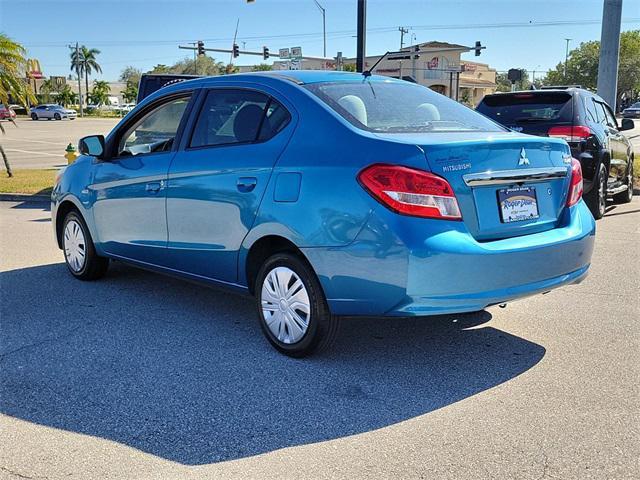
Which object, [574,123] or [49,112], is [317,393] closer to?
[574,123]

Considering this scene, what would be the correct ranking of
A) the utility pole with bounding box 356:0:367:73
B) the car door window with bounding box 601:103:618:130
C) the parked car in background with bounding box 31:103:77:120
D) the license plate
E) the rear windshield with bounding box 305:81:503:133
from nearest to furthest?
the license plate
the rear windshield with bounding box 305:81:503:133
the car door window with bounding box 601:103:618:130
the utility pole with bounding box 356:0:367:73
the parked car in background with bounding box 31:103:77:120

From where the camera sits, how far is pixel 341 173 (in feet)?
12.6

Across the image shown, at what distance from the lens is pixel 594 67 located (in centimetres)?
9225

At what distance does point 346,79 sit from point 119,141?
220cm

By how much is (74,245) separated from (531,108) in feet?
19.9

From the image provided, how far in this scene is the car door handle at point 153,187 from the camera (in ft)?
17.0

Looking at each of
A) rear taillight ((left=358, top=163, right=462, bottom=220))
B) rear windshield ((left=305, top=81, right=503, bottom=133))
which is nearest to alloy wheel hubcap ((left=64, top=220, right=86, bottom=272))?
rear windshield ((left=305, top=81, right=503, bottom=133))

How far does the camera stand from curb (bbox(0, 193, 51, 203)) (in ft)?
41.3

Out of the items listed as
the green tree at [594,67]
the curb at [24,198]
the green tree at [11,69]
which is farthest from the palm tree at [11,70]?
the green tree at [594,67]

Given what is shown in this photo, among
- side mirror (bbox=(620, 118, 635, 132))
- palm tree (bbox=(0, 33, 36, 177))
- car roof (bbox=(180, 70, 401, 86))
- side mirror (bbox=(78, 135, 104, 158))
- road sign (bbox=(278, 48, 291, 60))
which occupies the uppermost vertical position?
road sign (bbox=(278, 48, 291, 60))

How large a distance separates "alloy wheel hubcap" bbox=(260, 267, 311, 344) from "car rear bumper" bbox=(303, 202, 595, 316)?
0.23 m

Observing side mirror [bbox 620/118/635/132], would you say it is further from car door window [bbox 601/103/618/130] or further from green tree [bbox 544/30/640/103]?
green tree [bbox 544/30/640/103]

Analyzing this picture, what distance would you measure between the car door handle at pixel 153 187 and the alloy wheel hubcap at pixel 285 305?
135cm

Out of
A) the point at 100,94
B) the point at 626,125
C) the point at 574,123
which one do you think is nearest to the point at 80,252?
the point at 574,123
